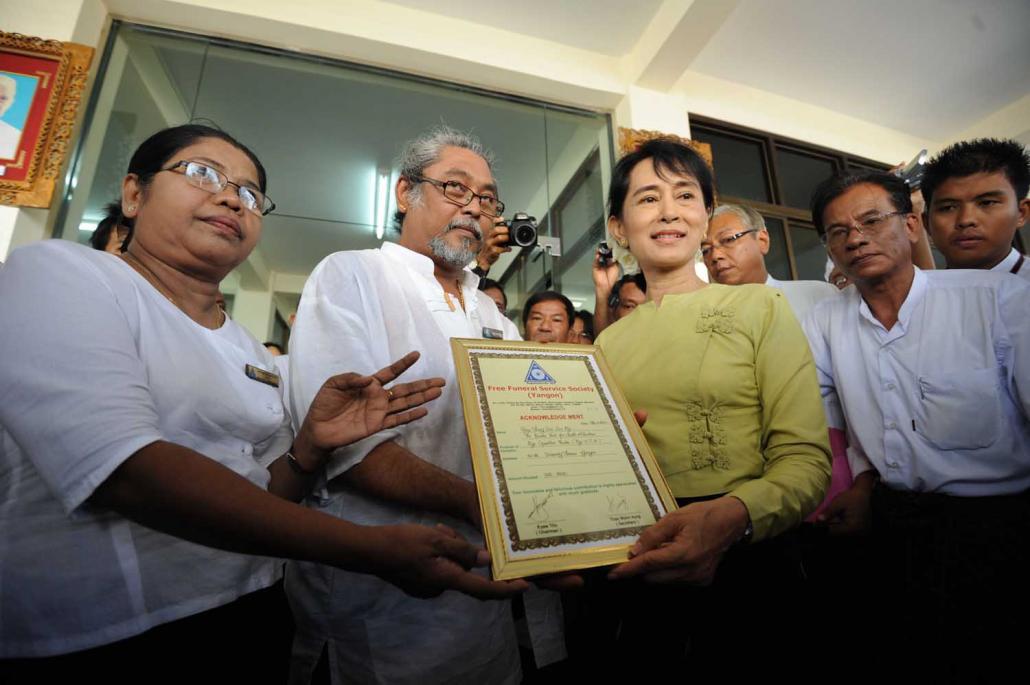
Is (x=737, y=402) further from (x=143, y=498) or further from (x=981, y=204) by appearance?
(x=981, y=204)

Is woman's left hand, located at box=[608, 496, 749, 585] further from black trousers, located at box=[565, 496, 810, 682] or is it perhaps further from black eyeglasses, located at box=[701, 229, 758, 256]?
black eyeglasses, located at box=[701, 229, 758, 256]

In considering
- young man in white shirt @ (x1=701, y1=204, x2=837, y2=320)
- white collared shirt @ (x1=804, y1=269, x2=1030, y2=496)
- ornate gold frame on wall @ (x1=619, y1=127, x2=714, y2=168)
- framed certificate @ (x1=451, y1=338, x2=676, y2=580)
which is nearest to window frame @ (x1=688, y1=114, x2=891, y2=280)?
ornate gold frame on wall @ (x1=619, y1=127, x2=714, y2=168)

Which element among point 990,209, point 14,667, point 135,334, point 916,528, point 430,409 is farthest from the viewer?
point 990,209

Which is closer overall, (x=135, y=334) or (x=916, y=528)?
(x=135, y=334)

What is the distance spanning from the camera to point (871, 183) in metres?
1.56

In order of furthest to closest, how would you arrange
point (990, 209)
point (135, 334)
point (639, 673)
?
point (990, 209), point (639, 673), point (135, 334)

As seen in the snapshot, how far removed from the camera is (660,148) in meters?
1.31

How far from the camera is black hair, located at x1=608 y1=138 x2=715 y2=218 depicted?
Result: 1.28 metres

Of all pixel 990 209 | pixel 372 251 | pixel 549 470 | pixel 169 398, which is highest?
pixel 990 209

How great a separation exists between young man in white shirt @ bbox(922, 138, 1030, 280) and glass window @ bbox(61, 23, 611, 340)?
2.28 metres

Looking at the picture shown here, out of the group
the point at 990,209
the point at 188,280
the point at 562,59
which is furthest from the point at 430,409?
A: the point at 562,59

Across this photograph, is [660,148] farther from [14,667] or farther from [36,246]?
[14,667]

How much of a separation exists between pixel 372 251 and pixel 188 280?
43cm
